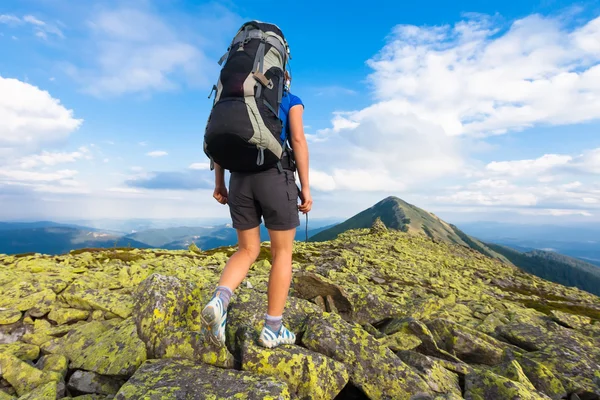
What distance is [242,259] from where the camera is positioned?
18.0 ft

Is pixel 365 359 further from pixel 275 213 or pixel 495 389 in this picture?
pixel 275 213

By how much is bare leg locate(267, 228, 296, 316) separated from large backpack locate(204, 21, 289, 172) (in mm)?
1281

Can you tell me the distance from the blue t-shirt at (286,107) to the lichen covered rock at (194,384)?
3.76 metres

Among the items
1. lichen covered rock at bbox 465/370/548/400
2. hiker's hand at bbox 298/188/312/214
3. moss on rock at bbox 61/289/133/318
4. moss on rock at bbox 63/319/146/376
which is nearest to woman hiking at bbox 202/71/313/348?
hiker's hand at bbox 298/188/312/214

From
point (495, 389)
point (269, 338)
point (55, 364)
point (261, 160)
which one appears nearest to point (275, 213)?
point (261, 160)

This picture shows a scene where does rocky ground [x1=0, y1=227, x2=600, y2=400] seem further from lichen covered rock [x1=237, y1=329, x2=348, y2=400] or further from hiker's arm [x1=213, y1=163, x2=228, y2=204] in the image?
hiker's arm [x1=213, y1=163, x2=228, y2=204]

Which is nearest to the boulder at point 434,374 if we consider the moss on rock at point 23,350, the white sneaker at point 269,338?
the white sneaker at point 269,338

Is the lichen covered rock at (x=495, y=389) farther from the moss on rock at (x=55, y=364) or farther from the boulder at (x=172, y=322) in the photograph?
the moss on rock at (x=55, y=364)

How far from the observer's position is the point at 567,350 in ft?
26.8

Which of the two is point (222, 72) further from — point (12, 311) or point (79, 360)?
point (12, 311)

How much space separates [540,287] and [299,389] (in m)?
44.7

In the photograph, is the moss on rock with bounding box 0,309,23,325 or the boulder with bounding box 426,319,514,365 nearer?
the moss on rock with bounding box 0,309,23,325

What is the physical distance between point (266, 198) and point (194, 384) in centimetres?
294

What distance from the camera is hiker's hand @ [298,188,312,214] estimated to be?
5711 mm
